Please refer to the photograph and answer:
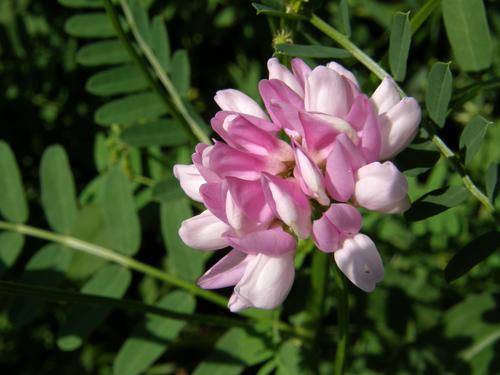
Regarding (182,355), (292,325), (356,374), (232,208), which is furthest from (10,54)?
(232,208)

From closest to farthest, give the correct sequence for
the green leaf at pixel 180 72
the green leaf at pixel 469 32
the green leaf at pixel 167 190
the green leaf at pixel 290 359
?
the green leaf at pixel 469 32, the green leaf at pixel 290 359, the green leaf at pixel 167 190, the green leaf at pixel 180 72

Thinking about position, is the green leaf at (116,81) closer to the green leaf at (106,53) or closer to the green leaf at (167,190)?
the green leaf at (106,53)

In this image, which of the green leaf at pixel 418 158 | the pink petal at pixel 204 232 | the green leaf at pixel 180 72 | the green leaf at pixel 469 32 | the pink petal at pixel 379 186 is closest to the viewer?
the pink petal at pixel 379 186

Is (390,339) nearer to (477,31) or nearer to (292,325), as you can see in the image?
(292,325)

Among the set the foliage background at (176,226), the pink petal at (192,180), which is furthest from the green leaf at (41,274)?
the pink petal at (192,180)

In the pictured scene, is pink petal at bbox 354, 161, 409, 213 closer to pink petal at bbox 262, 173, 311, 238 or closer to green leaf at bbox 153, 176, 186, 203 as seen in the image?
pink petal at bbox 262, 173, 311, 238

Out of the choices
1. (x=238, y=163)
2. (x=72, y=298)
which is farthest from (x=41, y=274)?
(x=238, y=163)
